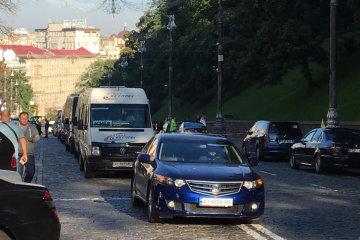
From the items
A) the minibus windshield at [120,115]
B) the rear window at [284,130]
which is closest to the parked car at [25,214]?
the minibus windshield at [120,115]

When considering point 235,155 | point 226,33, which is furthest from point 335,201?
point 226,33

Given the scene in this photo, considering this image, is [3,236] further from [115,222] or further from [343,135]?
[343,135]

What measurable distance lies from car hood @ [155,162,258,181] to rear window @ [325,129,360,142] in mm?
13549

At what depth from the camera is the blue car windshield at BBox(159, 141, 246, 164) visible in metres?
13.7

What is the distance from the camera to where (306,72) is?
59.8 meters

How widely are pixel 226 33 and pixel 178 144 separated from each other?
66.7 metres

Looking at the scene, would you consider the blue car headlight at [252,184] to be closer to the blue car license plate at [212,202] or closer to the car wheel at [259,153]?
the blue car license plate at [212,202]

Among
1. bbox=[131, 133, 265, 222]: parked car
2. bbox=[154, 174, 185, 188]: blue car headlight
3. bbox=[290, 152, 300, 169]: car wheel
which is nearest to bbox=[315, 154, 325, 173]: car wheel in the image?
bbox=[290, 152, 300, 169]: car wheel

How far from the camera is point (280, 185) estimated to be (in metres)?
21.2

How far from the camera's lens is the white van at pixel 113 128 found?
22.4m

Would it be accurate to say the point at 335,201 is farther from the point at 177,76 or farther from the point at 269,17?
the point at 177,76

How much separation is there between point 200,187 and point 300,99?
49.7 m

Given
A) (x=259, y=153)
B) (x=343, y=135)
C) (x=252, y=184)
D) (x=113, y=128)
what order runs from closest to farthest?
(x=252, y=184) → (x=113, y=128) → (x=343, y=135) → (x=259, y=153)

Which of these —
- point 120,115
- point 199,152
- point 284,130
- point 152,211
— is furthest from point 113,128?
point 284,130
